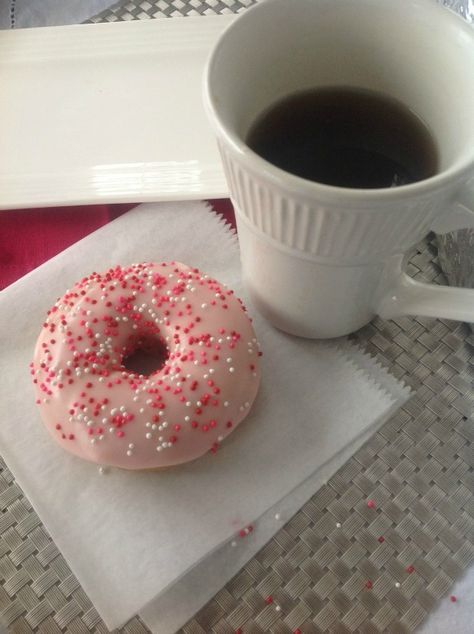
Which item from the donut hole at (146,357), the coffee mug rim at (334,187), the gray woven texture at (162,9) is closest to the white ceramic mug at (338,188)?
the coffee mug rim at (334,187)

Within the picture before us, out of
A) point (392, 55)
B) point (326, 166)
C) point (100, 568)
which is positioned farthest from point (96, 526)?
point (392, 55)

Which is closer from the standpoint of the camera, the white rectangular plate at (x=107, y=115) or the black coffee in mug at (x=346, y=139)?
the black coffee in mug at (x=346, y=139)

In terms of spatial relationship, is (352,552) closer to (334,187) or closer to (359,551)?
(359,551)

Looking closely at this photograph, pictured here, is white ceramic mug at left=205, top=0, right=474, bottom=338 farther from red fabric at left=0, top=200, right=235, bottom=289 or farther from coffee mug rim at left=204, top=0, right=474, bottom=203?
red fabric at left=0, top=200, right=235, bottom=289

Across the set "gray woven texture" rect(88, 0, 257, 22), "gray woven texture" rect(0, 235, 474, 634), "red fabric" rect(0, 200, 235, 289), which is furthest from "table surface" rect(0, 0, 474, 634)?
"gray woven texture" rect(88, 0, 257, 22)

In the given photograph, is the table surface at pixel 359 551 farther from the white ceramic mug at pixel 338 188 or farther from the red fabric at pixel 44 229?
the red fabric at pixel 44 229

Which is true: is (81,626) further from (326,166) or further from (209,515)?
(326,166)

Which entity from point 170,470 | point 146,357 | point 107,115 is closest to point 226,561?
point 170,470
